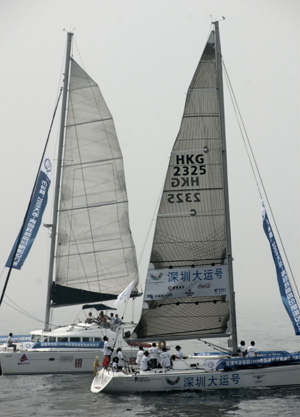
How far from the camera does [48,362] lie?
134 feet

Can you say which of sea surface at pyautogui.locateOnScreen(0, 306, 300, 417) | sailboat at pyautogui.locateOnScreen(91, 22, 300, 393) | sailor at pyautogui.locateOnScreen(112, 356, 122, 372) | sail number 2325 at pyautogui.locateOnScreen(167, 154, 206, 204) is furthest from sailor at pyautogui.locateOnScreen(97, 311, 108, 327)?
sail number 2325 at pyautogui.locateOnScreen(167, 154, 206, 204)

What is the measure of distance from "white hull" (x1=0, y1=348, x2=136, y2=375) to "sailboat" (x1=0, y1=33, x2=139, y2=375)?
295 cm

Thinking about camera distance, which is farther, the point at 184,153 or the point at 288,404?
the point at 184,153

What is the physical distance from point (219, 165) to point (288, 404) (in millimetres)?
10234

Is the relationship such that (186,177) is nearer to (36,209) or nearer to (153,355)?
(153,355)

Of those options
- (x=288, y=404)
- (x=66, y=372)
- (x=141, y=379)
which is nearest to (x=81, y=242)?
(x=66, y=372)

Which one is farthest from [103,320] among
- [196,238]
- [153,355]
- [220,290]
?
[196,238]

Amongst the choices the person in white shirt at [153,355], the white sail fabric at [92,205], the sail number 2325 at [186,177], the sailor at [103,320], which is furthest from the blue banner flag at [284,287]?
the white sail fabric at [92,205]

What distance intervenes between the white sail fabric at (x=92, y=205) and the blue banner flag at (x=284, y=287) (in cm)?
1268

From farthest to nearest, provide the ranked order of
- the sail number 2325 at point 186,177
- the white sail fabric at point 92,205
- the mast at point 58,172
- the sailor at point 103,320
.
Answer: the white sail fabric at point 92,205 → the mast at point 58,172 → the sailor at point 103,320 → the sail number 2325 at point 186,177

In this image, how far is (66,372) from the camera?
1608 inches

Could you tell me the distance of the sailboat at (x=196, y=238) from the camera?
3434 centimetres

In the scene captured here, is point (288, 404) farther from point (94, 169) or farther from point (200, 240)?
point (94, 169)

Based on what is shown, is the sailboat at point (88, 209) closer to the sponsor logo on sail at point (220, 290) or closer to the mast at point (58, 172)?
the mast at point (58, 172)
